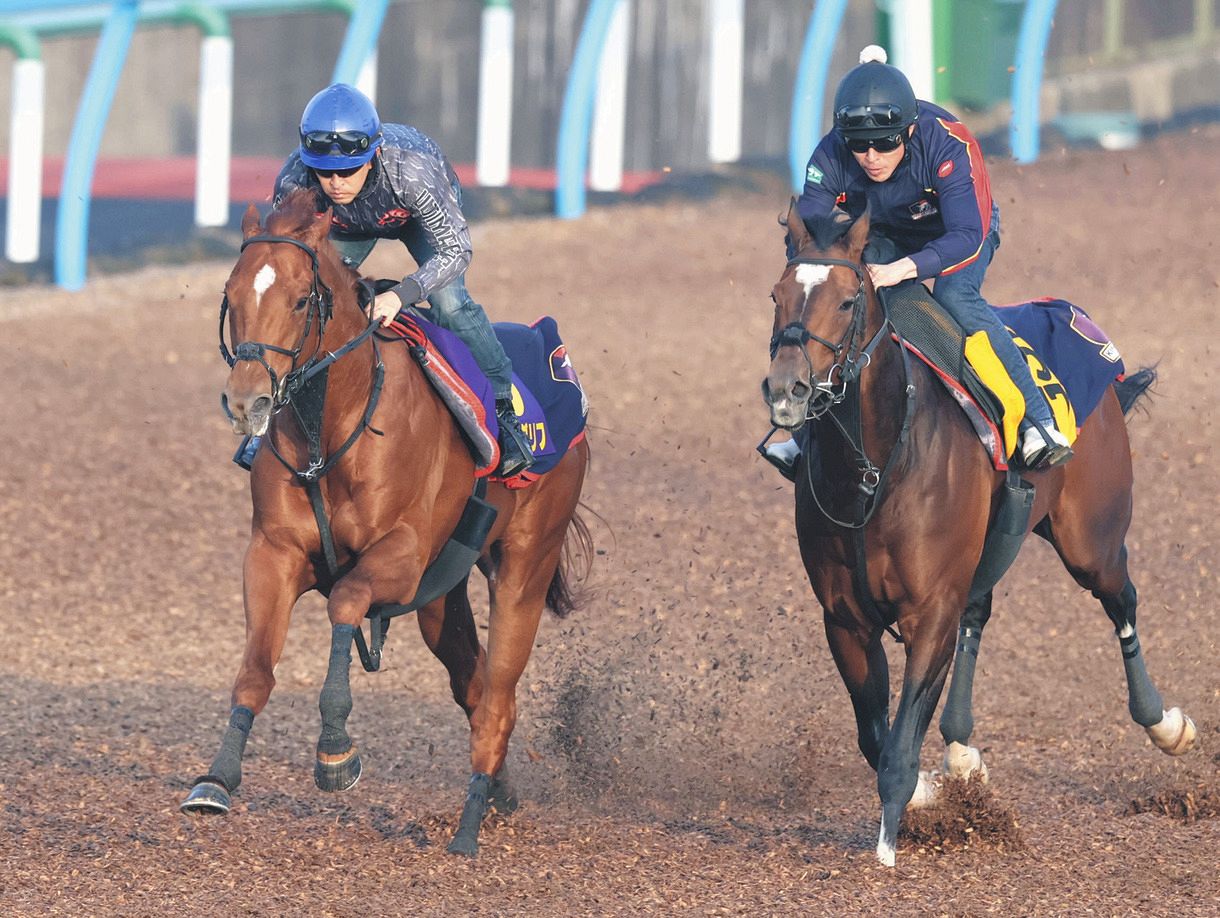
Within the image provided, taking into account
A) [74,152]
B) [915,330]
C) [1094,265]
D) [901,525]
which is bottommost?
[1094,265]

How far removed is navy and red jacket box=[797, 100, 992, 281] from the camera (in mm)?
6070

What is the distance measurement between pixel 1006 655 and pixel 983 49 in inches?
528

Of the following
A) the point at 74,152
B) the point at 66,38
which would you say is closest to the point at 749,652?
the point at 74,152

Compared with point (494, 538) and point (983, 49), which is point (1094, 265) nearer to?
point (983, 49)

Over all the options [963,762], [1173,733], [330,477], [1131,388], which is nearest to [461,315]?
[330,477]

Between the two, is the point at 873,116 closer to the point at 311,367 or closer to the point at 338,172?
the point at 338,172

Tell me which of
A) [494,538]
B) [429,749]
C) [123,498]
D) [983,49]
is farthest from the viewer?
[983,49]

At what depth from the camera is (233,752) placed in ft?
17.9

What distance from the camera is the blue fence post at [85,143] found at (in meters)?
16.7

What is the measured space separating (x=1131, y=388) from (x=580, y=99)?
11.7 m

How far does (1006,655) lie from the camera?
9422 millimetres

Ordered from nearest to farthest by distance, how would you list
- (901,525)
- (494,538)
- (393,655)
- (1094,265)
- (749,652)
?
1. (901,525)
2. (494,538)
3. (749,652)
4. (393,655)
5. (1094,265)

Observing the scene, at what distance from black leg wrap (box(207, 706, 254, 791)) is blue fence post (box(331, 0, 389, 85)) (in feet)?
42.0

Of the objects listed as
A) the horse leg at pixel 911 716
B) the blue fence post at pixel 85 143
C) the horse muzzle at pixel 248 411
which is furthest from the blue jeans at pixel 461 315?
the blue fence post at pixel 85 143
